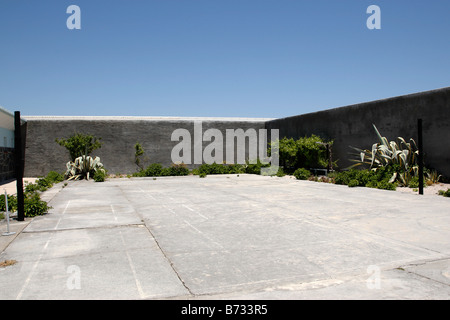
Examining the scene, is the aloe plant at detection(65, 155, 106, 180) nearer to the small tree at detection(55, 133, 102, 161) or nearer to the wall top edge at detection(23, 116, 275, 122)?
the small tree at detection(55, 133, 102, 161)

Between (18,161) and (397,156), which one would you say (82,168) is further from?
(397,156)

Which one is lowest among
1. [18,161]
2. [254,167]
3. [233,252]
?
[233,252]

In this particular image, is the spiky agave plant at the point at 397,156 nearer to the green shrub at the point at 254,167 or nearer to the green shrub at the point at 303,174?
the green shrub at the point at 303,174

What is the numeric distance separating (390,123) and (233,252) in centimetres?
1239

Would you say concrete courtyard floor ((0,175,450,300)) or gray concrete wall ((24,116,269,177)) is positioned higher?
gray concrete wall ((24,116,269,177))

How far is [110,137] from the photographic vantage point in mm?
23203

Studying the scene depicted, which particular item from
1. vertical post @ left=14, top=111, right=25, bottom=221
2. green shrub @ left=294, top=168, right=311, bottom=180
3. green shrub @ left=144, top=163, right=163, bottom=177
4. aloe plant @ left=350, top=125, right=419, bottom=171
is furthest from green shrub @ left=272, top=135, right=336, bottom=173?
vertical post @ left=14, top=111, right=25, bottom=221

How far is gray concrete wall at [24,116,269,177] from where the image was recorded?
2239cm

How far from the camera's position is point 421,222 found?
7387 mm

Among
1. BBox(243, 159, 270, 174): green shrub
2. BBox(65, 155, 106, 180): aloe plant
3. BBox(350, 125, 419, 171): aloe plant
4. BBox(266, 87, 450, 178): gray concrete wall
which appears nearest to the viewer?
BBox(266, 87, 450, 178): gray concrete wall

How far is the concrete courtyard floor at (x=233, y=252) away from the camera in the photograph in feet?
13.1

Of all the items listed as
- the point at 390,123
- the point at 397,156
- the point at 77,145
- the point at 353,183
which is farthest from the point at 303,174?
the point at 77,145

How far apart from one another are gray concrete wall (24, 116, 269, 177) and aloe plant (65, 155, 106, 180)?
8.87ft

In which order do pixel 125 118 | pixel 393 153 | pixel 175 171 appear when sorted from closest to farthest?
pixel 393 153, pixel 175 171, pixel 125 118
